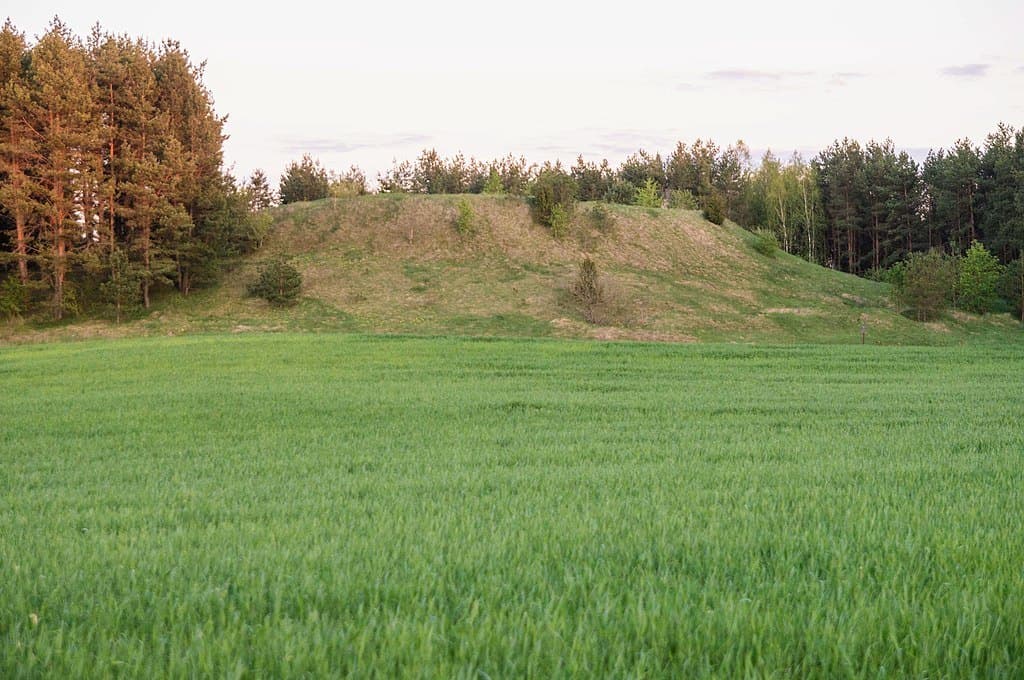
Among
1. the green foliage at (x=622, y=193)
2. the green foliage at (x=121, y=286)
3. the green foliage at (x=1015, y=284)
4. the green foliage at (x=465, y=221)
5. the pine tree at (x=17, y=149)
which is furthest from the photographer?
the green foliage at (x=622, y=193)

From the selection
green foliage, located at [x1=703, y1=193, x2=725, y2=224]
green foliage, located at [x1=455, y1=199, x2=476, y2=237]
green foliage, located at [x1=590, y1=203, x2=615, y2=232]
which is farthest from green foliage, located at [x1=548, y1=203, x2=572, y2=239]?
green foliage, located at [x1=703, y1=193, x2=725, y2=224]

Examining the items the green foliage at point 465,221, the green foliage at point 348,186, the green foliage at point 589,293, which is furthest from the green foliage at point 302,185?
the green foliage at point 589,293

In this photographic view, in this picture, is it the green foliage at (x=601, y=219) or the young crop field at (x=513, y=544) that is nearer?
the young crop field at (x=513, y=544)

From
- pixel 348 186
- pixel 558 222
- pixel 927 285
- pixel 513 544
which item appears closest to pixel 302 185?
pixel 348 186

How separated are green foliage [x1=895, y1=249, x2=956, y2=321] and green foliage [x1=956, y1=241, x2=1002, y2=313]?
2.05 m

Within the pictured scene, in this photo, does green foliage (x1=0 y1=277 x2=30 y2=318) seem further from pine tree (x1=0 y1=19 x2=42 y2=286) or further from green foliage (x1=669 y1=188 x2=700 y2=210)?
green foliage (x1=669 y1=188 x2=700 y2=210)

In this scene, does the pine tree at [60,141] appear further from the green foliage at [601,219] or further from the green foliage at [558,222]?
the green foliage at [601,219]

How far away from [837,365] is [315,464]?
713 inches

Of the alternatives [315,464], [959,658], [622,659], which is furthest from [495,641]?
[315,464]

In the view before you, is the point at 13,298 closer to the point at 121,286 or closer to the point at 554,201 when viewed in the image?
the point at 121,286

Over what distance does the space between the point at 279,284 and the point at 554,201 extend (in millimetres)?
22235

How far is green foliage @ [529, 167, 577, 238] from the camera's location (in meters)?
55.7

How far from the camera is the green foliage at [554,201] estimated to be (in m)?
55.7

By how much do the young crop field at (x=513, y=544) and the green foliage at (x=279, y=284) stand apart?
32865 mm
